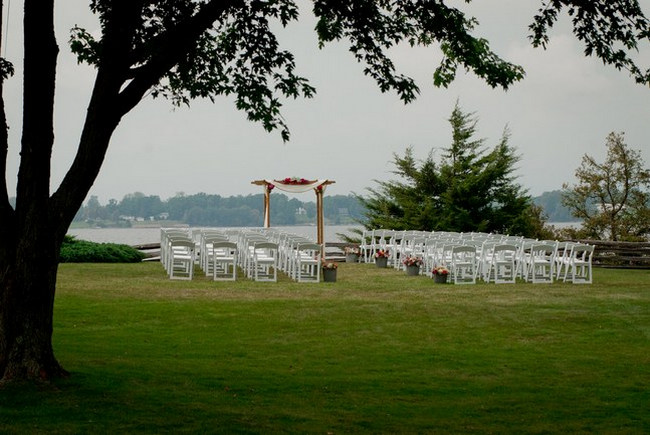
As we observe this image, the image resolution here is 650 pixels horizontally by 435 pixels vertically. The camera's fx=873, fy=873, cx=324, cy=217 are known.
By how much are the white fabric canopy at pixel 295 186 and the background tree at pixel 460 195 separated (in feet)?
25.3

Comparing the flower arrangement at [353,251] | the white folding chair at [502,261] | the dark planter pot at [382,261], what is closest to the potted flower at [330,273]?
the white folding chair at [502,261]

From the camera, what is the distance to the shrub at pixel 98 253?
24094 millimetres

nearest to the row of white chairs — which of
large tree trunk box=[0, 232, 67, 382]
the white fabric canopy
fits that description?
the white fabric canopy

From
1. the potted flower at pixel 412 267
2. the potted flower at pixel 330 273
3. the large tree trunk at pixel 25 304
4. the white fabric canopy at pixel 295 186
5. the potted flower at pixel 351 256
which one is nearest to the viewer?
the large tree trunk at pixel 25 304

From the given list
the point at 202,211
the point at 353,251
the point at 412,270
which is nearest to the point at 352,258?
the point at 353,251

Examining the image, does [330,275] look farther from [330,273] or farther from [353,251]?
[353,251]

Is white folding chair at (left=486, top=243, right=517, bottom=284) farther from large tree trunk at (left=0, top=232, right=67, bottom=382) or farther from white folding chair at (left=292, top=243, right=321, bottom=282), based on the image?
Answer: large tree trunk at (left=0, top=232, right=67, bottom=382)

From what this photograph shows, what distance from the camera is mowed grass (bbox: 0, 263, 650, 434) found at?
6609 mm

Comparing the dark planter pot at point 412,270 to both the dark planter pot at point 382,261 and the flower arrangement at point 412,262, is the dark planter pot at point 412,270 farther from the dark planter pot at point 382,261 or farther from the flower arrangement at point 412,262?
the dark planter pot at point 382,261

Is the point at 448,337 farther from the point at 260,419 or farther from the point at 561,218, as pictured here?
the point at 561,218

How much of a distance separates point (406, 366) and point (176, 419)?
354cm

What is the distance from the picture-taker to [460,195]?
33.6m

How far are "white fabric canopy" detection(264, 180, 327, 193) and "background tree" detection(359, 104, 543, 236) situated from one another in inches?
304

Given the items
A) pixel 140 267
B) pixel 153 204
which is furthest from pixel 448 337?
pixel 153 204
